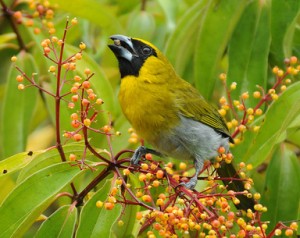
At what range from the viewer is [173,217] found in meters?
2.74

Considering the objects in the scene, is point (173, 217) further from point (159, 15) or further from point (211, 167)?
point (159, 15)

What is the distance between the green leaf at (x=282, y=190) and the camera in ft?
12.1

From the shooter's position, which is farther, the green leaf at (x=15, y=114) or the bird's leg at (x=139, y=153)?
the green leaf at (x=15, y=114)

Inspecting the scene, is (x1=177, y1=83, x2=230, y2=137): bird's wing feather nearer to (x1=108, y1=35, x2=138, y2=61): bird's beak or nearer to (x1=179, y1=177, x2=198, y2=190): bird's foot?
(x1=108, y1=35, x2=138, y2=61): bird's beak

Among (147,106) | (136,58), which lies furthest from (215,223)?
(136,58)

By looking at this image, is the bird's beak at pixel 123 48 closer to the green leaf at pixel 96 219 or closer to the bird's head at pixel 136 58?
the bird's head at pixel 136 58

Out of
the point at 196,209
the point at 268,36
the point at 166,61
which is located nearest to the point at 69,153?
the point at 196,209

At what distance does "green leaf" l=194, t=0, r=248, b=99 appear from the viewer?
4.04m

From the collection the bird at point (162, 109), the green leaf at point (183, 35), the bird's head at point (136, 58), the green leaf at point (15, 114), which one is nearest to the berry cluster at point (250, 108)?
the bird at point (162, 109)

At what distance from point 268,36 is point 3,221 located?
71.2 inches

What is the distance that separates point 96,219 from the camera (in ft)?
9.94

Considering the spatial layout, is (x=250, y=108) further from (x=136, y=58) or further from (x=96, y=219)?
(x=96, y=219)

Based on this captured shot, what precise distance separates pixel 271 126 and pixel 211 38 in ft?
2.53

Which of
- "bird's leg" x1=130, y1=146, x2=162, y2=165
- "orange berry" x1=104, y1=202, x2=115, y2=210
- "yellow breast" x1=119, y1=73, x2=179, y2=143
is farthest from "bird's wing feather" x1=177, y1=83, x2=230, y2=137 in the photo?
"orange berry" x1=104, y1=202, x2=115, y2=210
